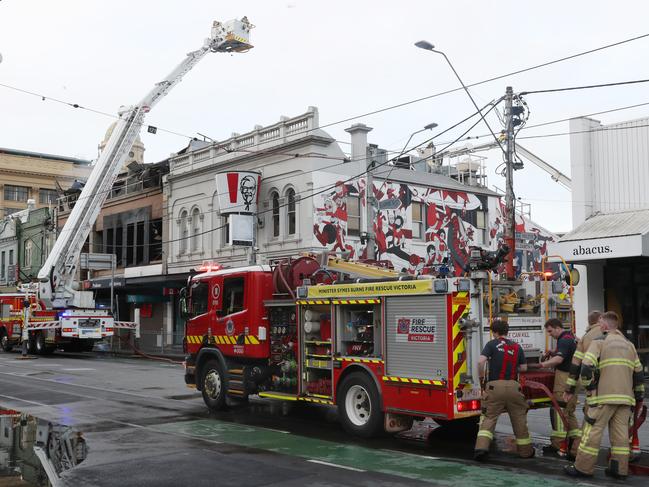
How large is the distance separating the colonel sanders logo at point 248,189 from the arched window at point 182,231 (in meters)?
6.20

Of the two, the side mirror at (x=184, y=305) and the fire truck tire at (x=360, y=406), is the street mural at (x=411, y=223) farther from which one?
the fire truck tire at (x=360, y=406)

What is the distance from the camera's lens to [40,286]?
1196 inches

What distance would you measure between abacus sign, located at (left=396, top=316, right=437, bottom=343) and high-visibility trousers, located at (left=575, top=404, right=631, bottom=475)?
230 centimetres

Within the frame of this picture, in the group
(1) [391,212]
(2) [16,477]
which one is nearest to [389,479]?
(2) [16,477]

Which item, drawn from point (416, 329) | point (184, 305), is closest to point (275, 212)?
point (184, 305)

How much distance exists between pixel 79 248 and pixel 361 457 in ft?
79.7

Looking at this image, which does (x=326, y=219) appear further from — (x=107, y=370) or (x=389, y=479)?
(x=389, y=479)

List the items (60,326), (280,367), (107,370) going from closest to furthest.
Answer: (280,367) → (107,370) → (60,326)

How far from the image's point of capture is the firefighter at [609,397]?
8031 millimetres

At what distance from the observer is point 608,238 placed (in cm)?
1780

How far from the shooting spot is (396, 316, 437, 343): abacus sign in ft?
32.1

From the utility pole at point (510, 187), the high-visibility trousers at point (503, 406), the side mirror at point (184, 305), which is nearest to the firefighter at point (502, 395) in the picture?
the high-visibility trousers at point (503, 406)

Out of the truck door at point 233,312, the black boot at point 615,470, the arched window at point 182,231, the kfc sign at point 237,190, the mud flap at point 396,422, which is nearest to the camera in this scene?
the black boot at point 615,470

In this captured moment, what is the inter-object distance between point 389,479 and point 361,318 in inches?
134
